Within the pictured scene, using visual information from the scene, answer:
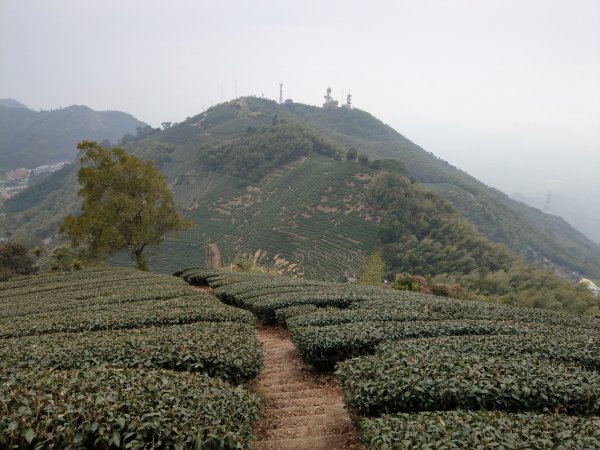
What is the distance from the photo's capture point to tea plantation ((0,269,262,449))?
11.9ft

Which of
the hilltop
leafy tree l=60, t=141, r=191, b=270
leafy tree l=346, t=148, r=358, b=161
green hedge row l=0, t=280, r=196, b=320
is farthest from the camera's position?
leafy tree l=346, t=148, r=358, b=161

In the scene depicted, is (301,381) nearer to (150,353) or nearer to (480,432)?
(150,353)

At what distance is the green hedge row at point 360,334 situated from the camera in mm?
7512

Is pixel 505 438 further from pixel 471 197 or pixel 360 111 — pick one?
pixel 360 111

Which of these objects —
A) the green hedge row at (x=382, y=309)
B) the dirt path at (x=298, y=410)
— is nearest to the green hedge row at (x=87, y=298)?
the green hedge row at (x=382, y=309)

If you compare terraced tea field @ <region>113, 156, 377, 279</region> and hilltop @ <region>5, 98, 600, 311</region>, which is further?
terraced tea field @ <region>113, 156, 377, 279</region>

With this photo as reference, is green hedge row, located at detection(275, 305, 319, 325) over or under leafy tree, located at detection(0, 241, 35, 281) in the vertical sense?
over

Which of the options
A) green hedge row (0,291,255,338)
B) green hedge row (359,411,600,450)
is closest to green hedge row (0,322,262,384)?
green hedge row (0,291,255,338)

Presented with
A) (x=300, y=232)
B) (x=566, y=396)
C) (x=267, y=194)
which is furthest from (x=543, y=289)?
(x=267, y=194)

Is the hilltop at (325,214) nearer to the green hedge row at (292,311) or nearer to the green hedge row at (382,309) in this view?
the green hedge row at (382,309)

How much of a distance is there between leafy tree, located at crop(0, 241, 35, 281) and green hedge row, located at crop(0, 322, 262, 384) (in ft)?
78.0

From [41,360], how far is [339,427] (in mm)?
4695

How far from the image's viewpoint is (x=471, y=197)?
82.1 m

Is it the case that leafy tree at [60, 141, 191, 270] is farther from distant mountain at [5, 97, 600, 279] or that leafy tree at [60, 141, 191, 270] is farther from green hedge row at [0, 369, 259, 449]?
green hedge row at [0, 369, 259, 449]
